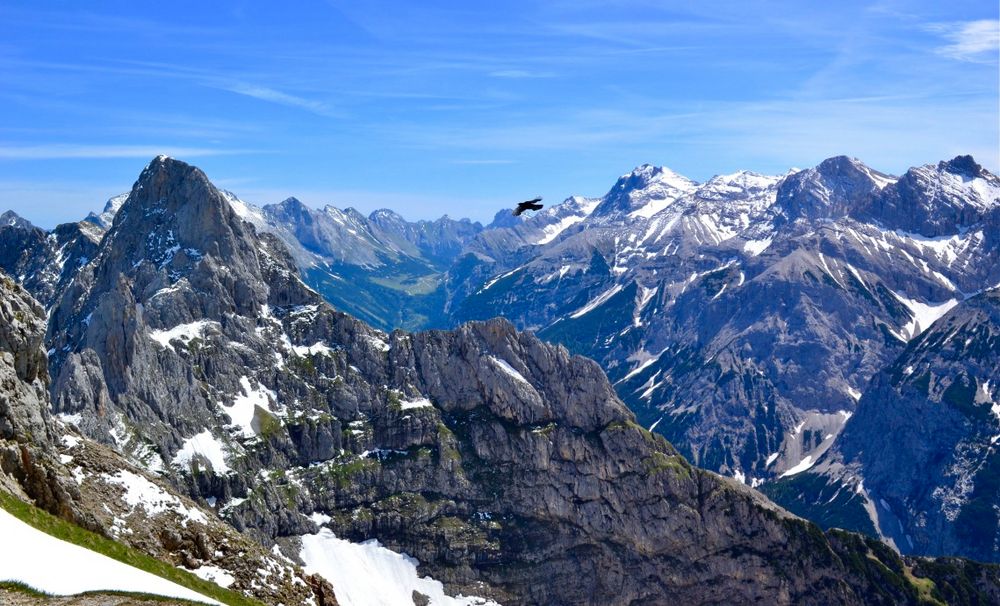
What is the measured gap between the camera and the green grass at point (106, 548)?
85.1 meters

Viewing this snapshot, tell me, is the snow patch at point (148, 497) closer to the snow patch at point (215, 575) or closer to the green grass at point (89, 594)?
the snow patch at point (215, 575)

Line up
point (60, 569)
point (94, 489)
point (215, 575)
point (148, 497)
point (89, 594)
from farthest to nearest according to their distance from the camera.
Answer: point (148, 497), point (94, 489), point (215, 575), point (60, 569), point (89, 594)

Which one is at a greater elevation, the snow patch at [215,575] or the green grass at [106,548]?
the green grass at [106,548]

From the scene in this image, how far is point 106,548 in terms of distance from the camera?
96875 millimetres

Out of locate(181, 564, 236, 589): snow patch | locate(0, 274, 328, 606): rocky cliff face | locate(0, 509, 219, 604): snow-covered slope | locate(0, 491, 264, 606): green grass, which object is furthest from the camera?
locate(181, 564, 236, 589): snow patch

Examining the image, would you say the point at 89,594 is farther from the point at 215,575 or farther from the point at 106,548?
the point at 215,575

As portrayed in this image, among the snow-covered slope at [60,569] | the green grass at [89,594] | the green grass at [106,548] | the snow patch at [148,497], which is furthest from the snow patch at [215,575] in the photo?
the green grass at [89,594]

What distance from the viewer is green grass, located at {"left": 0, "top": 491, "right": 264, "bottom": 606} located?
85.1 meters

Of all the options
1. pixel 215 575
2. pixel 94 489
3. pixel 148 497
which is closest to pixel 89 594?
pixel 215 575

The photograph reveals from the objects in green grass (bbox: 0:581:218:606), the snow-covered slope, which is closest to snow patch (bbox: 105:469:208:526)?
the snow-covered slope

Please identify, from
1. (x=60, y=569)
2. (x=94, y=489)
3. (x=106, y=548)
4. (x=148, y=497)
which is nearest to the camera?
(x=60, y=569)

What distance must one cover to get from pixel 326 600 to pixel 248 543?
1367 cm

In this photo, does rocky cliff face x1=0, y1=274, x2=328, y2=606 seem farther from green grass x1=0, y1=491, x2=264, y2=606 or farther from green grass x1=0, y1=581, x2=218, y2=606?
green grass x1=0, y1=581, x2=218, y2=606

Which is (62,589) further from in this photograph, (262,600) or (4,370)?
(262,600)
